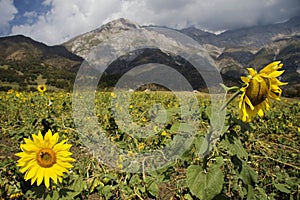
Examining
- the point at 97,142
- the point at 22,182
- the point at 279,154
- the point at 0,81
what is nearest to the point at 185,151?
the point at 22,182

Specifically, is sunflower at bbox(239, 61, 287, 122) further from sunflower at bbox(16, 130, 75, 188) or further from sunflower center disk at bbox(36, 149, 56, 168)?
sunflower center disk at bbox(36, 149, 56, 168)

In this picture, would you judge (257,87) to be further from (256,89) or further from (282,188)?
(282,188)

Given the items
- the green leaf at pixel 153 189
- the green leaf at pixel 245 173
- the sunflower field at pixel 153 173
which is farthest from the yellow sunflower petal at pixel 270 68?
the green leaf at pixel 153 189

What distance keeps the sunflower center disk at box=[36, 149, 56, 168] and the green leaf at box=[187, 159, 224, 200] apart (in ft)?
3.54

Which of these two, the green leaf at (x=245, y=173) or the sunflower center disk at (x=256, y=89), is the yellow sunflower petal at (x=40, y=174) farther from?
the sunflower center disk at (x=256, y=89)

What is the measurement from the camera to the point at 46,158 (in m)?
2.21

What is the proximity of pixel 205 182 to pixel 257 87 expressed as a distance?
0.64 m

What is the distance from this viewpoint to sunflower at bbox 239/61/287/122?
1.64m

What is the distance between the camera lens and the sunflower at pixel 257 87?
1643 millimetres

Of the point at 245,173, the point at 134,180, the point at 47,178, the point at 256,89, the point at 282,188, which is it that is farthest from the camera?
the point at 134,180

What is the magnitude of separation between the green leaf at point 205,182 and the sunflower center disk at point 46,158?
108cm

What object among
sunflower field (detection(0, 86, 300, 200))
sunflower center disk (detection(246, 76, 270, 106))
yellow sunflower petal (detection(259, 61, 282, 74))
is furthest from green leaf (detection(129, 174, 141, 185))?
yellow sunflower petal (detection(259, 61, 282, 74))

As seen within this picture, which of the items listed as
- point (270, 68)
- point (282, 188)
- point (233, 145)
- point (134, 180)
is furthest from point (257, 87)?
point (134, 180)

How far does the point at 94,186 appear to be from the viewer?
293cm
